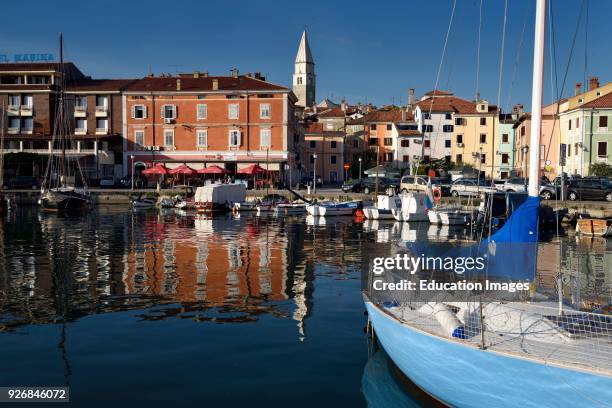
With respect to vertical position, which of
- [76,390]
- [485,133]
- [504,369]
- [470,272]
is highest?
[485,133]

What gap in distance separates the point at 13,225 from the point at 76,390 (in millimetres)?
37091

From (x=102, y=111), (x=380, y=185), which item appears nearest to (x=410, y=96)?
(x=380, y=185)

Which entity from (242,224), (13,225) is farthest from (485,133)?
(13,225)

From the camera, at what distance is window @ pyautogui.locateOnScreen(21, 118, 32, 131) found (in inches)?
3022

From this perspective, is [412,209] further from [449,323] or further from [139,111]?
[139,111]

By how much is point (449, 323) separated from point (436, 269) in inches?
52.7

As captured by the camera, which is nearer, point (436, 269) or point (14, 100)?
point (436, 269)

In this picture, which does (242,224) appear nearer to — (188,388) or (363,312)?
(363,312)

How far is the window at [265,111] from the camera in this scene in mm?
73137

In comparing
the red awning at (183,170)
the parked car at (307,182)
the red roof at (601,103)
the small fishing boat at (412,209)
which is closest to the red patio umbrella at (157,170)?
the red awning at (183,170)

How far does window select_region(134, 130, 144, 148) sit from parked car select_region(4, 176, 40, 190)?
1225 centimetres

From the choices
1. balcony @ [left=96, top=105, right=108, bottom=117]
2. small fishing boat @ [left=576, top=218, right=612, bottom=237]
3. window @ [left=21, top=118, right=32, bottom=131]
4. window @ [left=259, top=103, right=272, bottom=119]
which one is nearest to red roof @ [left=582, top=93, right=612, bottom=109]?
small fishing boat @ [left=576, top=218, right=612, bottom=237]

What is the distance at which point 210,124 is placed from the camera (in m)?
74.2

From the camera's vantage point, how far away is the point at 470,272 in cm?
1007
